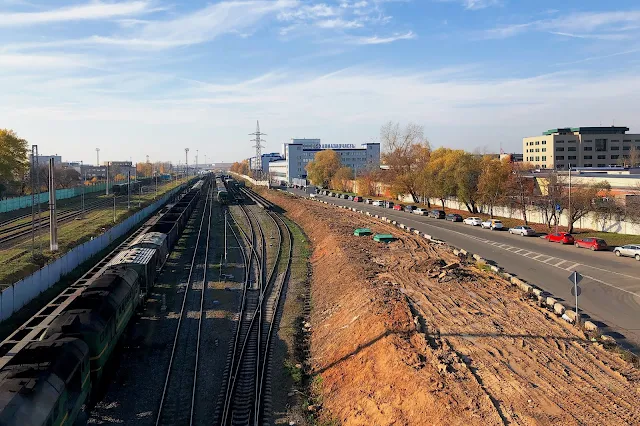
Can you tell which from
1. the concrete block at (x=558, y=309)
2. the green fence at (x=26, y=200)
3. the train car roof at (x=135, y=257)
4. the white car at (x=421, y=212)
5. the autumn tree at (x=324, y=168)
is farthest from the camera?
the autumn tree at (x=324, y=168)

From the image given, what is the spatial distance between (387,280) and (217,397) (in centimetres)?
1255

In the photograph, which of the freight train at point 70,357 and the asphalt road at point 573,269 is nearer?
the freight train at point 70,357

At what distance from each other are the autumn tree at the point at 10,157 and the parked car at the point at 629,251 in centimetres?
7012

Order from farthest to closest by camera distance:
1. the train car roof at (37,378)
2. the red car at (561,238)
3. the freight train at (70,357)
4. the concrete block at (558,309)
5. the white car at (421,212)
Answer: the white car at (421,212) < the red car at (561,238) < the concrete block at (558,309) < the freight train at (70,357) < the train car roof at (37,378)

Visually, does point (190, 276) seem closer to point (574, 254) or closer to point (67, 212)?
point (574, 254)

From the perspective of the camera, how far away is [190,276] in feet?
96.2

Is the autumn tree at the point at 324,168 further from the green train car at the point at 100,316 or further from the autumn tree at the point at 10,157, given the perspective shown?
the green train car at the point at 100,316

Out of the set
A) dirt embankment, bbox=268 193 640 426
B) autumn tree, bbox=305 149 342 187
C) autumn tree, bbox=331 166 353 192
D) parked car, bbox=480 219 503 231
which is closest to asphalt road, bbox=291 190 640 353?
parked car, bbox=480 219 503 231

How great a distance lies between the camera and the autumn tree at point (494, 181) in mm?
56594

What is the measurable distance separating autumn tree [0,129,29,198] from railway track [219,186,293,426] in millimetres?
53014

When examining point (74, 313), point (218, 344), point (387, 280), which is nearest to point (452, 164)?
point (387, 280)

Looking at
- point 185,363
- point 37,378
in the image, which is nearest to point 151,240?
point 185,363

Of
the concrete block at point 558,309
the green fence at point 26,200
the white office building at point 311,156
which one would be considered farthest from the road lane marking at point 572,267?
the white office building at point 311,156

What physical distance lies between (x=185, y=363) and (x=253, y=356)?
236cm
